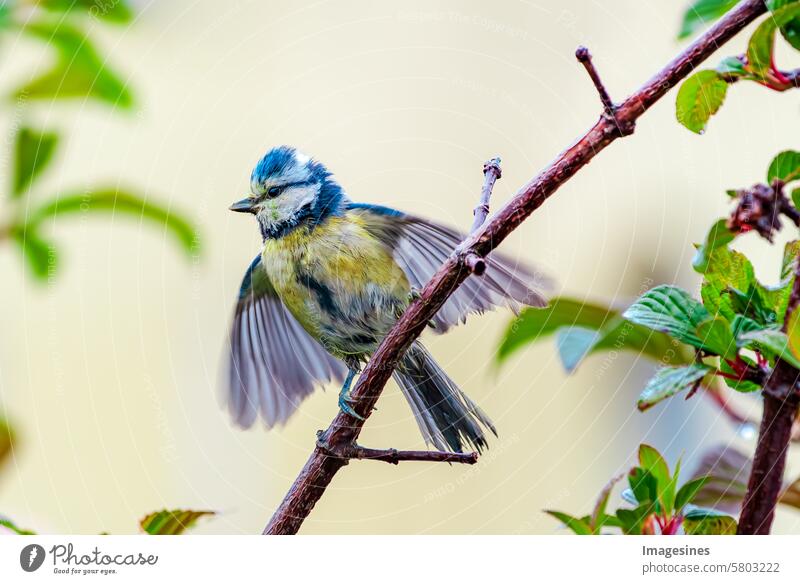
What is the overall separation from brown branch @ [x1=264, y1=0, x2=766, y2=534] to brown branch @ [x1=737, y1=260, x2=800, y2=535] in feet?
0.36

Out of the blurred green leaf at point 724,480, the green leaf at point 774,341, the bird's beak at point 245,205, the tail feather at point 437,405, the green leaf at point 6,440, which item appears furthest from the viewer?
the bird's beak at point 245,205

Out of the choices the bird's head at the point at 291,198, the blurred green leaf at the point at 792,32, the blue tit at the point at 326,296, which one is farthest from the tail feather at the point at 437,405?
the blurred green leaf at the point at 792,32

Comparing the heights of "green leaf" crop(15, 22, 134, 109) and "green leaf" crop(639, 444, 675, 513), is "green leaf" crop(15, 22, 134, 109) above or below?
above

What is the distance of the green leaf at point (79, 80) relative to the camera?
2.02 feet

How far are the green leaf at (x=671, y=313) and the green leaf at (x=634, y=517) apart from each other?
4.0 inches

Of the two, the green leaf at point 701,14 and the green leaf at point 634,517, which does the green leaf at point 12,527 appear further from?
the green leaf at point 701,14

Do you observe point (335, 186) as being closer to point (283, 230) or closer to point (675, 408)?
point (283, 230)

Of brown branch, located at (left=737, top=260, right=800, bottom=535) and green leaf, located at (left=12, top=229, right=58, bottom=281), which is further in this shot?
green leaf, located at (left=12, top=229, right=58, bottom=281)

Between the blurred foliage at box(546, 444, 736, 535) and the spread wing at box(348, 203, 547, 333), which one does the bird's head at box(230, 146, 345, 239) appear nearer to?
the spread wing at box(348, 203, 547, 333)

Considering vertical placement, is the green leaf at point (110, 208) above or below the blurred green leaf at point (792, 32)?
below

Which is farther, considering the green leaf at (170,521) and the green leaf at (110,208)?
the green leaf at (110,208)
